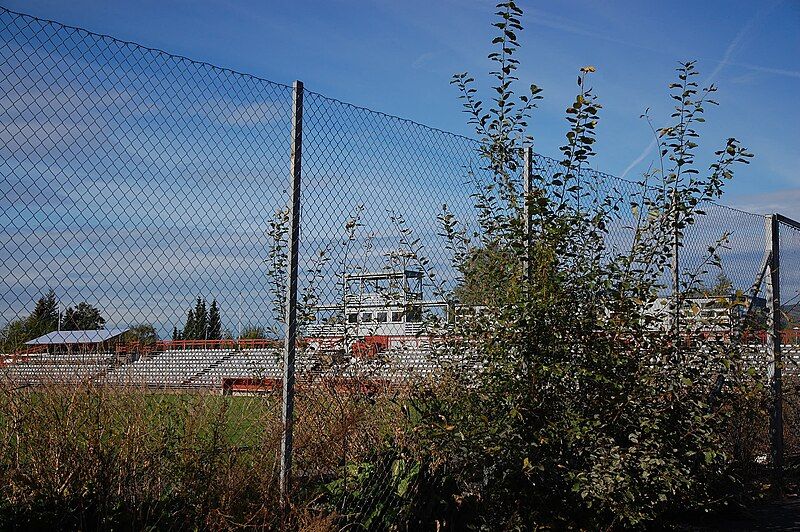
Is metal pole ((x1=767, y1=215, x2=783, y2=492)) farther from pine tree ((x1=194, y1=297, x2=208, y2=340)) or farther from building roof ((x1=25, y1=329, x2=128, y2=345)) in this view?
building roof ((x1=25, y1=329, x2=128, y2=345))

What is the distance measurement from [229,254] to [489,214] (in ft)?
6.78

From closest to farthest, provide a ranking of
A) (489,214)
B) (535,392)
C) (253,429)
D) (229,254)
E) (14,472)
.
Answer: (14,472)
(229,254)
(253,429)
(535,392)
(489,214)

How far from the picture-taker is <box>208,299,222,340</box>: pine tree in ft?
14.1

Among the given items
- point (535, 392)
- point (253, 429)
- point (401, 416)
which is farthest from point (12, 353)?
point (535, 392)

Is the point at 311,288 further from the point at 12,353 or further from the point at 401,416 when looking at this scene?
the point at 12,353

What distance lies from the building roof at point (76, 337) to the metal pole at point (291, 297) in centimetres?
92

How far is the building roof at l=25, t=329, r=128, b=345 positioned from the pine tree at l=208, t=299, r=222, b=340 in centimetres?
42

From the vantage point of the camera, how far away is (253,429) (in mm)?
4879

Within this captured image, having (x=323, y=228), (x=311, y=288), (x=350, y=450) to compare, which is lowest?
(x=350, y=450)

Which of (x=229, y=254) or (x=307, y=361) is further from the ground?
(x=229, y=254)

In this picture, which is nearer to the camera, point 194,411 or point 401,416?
point 194,411

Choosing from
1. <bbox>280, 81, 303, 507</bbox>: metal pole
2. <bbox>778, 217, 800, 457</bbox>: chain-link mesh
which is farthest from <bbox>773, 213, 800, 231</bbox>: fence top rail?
<bbox>280, 81, 303, 507</bbox>: metal pole

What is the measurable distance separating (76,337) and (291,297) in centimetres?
113

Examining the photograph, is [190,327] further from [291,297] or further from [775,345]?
[775,345]
